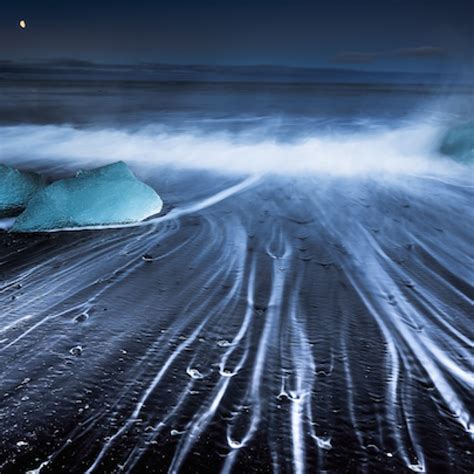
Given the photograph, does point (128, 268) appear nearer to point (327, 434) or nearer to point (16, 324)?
point (16, 324)

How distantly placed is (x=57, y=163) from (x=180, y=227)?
498 cm

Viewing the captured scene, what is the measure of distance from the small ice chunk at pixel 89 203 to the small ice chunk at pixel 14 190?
507 millimetres

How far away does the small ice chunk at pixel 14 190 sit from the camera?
524cm

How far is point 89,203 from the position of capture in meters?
4.96

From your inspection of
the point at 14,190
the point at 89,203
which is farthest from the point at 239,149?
the point at 89,203

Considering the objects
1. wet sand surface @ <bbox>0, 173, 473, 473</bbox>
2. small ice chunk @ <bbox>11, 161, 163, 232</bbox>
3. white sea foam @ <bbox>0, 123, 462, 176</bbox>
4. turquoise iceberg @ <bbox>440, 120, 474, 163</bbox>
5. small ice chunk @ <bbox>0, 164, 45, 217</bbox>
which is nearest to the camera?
wet sand surface @ <bbox>0, 173, 473, 473</bbox>

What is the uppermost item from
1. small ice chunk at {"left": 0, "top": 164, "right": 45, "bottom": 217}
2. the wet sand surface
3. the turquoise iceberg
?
the turquoise iceberg

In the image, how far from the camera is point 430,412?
7.52 feet

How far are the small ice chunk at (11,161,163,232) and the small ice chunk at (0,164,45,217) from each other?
507mm

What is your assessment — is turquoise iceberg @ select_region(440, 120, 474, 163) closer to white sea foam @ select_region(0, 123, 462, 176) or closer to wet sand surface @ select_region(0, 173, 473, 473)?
white sea foam @ select_region(0, 123, 462, 176)

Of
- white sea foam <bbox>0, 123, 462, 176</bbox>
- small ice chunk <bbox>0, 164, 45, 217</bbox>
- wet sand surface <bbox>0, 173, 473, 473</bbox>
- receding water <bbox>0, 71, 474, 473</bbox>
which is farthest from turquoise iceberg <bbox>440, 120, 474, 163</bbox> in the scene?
small ice chunk <bbox>0, 164, 45, 217</bbox>

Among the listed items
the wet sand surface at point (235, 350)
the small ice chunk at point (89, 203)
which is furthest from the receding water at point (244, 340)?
the small ice chunk at point (89, 203)

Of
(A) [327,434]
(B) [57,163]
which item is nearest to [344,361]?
(A) [327,434]

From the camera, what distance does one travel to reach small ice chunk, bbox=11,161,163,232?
480 centimetres
